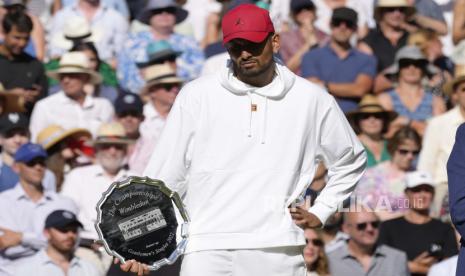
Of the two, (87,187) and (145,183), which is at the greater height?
(145,183)

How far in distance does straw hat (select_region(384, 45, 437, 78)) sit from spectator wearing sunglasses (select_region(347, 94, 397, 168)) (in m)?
0.72

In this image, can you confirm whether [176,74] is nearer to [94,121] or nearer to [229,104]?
[94,121]

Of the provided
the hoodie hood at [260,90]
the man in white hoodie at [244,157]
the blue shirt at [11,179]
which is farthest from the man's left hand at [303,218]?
the blue shirt at [11,179]

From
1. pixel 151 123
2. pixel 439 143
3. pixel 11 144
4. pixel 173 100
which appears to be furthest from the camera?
pixel 173 100

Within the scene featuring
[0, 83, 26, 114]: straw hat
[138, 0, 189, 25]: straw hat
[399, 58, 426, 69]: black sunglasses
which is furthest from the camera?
[138, 0, 189, 25]: straw hat

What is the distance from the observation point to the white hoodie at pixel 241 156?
673 centimetres

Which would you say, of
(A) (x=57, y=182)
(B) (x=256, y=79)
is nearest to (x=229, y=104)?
(B) (x=256, y=79)

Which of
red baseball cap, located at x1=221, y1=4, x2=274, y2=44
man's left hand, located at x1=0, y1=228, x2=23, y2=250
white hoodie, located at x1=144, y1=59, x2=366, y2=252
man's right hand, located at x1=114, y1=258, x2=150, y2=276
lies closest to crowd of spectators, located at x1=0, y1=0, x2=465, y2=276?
man's left hand, located at x1=0, y1=228, x2=23, y2=250

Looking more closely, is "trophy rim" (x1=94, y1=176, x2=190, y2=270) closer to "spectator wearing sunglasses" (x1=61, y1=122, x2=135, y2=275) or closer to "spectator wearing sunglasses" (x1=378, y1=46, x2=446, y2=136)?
"spectator wearing sunglasses" (x1=61, y1=122, x2=135, y2=275)

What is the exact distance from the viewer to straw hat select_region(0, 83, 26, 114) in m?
12.8

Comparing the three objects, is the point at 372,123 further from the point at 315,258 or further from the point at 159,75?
the point at 315,258

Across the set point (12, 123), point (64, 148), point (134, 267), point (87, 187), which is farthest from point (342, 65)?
point (134, 267)

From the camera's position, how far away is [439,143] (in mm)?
12023

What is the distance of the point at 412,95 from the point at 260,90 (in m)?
6.31
